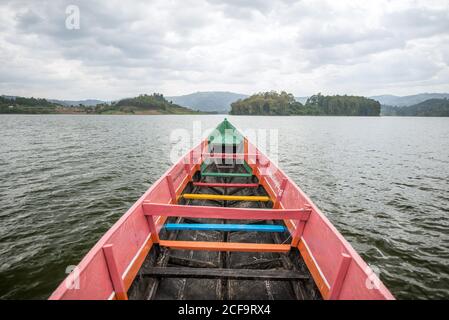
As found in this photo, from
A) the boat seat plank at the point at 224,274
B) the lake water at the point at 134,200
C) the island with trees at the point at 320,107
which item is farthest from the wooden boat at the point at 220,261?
the island with trees at the point at 320,107

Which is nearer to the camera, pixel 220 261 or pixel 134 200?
pixel 220 261

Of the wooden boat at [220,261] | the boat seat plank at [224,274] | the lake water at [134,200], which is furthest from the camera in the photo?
the lake water at [134,200]

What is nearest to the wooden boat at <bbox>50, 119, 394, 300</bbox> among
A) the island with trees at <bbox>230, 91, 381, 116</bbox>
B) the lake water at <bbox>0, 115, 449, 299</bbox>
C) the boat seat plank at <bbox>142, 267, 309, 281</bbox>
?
the boat seat plank at <bbox>142, 267, 309, 281</bbox>

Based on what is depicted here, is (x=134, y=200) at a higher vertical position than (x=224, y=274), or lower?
lower

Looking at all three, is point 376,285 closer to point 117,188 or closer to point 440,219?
point 440,219

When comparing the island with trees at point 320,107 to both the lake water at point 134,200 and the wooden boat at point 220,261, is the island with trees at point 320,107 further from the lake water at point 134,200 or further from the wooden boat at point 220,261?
the wooden boat at point 220,261

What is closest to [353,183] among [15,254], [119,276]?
[119,276]

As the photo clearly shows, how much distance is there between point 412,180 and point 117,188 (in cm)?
1780

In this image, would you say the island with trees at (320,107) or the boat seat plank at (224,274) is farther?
the island with trees at (320,107)

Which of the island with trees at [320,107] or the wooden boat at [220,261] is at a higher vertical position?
the island with trees at [320,107]

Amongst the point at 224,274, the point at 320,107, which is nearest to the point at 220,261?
the point at 224,274

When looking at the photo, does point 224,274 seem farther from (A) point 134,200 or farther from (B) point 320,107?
(B) point 320,107

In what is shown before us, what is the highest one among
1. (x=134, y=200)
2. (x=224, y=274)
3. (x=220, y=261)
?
(x=224, y=274)

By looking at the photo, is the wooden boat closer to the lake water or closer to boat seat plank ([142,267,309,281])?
boat seat plank ([142,267,309,281])
